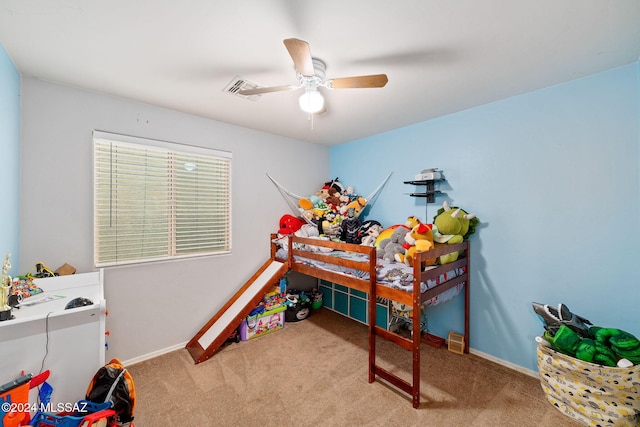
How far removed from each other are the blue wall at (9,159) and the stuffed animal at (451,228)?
321 cm

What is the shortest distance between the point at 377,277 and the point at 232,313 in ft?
5.50

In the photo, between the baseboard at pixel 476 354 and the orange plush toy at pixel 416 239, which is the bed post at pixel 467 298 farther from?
the orange plush toy at pixel 416 239

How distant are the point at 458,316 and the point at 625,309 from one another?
1.18m

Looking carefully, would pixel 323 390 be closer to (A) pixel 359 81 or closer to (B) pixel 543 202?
(A) pixel 359 81

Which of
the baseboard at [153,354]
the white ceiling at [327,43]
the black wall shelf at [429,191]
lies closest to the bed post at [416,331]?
the black wall shelf at [429,191]

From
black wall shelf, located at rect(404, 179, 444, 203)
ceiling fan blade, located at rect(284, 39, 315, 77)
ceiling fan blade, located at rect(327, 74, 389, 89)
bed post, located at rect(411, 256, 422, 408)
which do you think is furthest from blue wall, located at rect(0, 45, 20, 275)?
black wall shelf, located at rect(404, 179, 444, 203)

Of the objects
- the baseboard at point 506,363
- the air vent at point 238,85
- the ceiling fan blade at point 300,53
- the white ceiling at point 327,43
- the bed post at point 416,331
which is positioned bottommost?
the baseboard at point 506,363

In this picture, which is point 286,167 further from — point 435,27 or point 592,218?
point 592,218

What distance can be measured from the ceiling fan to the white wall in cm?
144

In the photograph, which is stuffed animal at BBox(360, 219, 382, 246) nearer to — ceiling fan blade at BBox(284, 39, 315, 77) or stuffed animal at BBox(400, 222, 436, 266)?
stuffed animal at BBox(400, 222, 436, 266)

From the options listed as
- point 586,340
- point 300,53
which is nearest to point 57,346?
point 300,53

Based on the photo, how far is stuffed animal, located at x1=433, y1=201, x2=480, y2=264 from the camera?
2.23 metres

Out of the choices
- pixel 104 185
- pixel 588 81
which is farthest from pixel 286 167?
pixel 588 81

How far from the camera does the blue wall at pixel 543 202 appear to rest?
A: 5.94 feet
